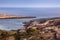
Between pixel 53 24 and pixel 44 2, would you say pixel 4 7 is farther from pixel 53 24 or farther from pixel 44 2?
pixel 53 24

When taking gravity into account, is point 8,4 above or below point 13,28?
above

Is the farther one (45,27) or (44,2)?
(44,2)

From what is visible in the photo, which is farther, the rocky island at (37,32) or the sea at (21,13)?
the sea at (21,13)

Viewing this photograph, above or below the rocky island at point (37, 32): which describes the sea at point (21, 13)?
above

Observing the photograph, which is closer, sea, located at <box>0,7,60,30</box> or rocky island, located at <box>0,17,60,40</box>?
rocky island, located at <box>0,17,60,40</box>

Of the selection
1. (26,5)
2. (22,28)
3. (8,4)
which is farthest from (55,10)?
(8,4)
